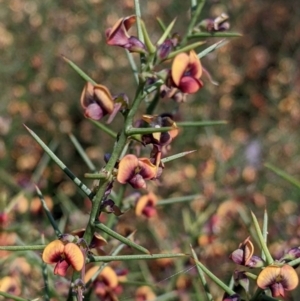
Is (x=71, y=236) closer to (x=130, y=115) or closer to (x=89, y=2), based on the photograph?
Result: (x=130, y=115)

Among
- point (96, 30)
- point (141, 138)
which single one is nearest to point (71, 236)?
point (141, 138)

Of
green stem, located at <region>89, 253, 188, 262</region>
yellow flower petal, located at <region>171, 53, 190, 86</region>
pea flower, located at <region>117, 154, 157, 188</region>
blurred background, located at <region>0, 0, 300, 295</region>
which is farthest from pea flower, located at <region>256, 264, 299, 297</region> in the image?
blurred background, located at <region>0, 0, 300, 295</region>

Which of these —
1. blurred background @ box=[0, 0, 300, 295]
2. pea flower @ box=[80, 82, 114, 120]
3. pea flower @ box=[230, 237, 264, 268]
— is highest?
pea flower @ box=[80, 82, 114, 120]

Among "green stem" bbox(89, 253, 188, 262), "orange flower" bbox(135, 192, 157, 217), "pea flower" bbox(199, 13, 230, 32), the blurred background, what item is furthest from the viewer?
the blurred background

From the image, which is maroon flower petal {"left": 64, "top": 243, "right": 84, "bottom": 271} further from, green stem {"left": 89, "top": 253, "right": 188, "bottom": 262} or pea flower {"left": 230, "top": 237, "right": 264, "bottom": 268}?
pea flower {"left": 230, "top": 237, "right": 264, "bottom": 268}

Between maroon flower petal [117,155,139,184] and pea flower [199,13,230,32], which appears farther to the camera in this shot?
pea flower [199,13,230,32]

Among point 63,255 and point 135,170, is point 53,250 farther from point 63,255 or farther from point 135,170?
point 135,170
